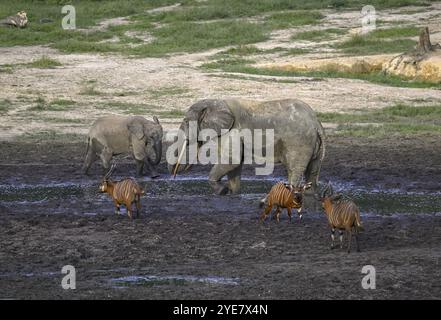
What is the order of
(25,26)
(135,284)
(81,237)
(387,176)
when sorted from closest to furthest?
(135,284), (81,237), (387,176), (25,26)

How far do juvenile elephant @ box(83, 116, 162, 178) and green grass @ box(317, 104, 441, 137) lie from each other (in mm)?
4499

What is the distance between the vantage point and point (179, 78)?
80.7 ft

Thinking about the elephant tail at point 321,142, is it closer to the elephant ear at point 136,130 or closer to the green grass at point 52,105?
the elephant ear at point 136,130

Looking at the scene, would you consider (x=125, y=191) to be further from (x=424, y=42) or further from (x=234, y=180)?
(x=424, y=42)

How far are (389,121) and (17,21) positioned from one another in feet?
51.2

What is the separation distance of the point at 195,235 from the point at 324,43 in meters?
18.0

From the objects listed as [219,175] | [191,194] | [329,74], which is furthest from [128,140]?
[329,74]

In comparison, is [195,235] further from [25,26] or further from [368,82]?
[25,26]

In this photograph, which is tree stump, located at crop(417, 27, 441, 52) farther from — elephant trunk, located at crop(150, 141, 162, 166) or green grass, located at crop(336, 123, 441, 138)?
elephant trunk, located at crop(150, 141, 162, 166)

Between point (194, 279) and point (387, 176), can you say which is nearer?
point (194, 279)

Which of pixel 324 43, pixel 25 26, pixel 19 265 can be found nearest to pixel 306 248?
pixel 19 265

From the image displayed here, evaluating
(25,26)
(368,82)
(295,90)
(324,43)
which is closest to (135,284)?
(295,90)

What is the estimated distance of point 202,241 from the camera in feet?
41.6
